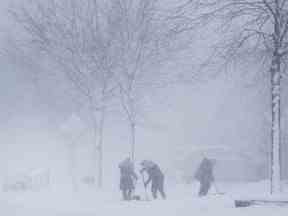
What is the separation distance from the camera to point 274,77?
48.7ft

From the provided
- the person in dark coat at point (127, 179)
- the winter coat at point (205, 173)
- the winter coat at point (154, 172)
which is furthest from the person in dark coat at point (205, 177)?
the person in dark coat at point (127, 179)

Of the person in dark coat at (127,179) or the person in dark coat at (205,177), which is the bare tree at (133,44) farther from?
the person in dark coat at (127,179)

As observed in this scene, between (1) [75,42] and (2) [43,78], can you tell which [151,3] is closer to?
(1) [75,42]

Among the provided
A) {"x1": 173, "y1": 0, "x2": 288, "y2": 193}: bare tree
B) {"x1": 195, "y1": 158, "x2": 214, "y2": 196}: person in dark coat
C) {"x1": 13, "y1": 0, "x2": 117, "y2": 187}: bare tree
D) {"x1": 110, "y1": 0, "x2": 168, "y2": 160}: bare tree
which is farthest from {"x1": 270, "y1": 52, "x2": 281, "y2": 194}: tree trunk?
{"x1": 13, "y1": 0, "x2": 117, "y2": 187}: bare tree

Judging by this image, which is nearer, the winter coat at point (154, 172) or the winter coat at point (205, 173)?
the winter coat at point (154, 172)

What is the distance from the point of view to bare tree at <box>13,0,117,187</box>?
24.8m

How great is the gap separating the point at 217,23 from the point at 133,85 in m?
8.72

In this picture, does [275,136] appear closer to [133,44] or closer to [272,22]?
[272,22]

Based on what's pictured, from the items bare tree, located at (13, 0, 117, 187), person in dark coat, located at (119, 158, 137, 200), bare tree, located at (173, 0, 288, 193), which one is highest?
bare tree, located at (13, 0, 117, 187)

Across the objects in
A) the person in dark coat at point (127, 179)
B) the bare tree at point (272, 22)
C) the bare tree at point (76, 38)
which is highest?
the bare tree at point (76, 38)

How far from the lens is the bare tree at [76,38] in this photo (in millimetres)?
24797

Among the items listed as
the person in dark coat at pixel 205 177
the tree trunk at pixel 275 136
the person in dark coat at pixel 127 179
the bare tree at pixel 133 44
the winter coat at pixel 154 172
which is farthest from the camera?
the bare tree at pixel 133 44

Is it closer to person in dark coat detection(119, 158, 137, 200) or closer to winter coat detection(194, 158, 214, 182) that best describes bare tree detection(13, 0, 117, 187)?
winter coat detection(194, 158, 214, 182)

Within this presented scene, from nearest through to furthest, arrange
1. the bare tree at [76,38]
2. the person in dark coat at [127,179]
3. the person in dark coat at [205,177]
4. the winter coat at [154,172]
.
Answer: the winter coat at [154,172], the person in dark coat at [127,179], the person in dark coat at [205,177], the bare tree at [76,38]
